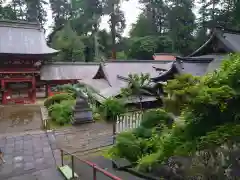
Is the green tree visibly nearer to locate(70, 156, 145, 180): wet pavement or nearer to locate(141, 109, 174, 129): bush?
locate(141, 109, 174, 129): bush

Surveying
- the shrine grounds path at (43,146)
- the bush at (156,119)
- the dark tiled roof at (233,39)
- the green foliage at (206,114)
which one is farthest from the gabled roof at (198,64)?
the green foliage at (206,114)

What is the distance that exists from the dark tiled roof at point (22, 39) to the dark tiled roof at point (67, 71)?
245 centimetres

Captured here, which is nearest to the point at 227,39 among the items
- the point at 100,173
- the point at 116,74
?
the point at 116,74

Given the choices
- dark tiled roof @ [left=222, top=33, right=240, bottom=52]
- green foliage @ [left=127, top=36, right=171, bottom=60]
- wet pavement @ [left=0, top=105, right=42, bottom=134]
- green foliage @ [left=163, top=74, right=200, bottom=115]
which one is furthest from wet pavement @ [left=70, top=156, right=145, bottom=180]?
green foliage @ [left=127, top=36, right=171, bottom=60]

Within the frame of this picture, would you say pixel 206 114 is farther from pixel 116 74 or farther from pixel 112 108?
pixel 116 74

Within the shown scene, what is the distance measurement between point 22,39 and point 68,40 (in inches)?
371

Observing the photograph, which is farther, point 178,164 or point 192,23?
point 192,23

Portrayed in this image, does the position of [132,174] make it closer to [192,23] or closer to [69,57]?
[69,57]

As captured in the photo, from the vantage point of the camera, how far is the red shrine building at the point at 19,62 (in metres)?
16.0

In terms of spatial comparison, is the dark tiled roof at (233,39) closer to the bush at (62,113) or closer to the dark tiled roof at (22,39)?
the bush at (62,113)

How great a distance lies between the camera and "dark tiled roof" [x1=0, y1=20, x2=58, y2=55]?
16.2 metres

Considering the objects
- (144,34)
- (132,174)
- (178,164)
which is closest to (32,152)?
(132,174)

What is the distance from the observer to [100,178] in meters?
4.53

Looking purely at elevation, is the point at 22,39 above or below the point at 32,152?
above
